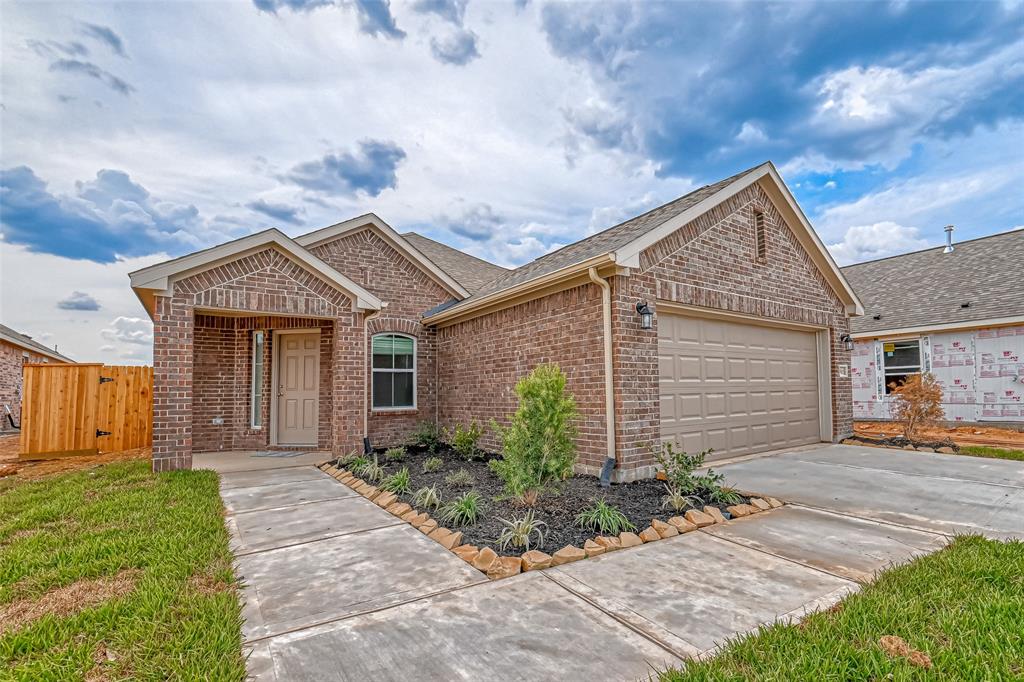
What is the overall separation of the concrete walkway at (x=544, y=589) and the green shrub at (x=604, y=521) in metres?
0.43

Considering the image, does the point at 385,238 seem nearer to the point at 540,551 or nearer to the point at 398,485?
the point at 398,485

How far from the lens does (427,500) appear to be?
521 centimetres

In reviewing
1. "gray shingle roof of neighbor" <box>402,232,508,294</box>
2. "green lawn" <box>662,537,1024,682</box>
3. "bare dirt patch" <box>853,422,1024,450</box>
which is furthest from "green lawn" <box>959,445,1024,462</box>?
"gray shingle roof of neighbor" <box>402,232,508,294</box>

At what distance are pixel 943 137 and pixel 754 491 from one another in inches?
430

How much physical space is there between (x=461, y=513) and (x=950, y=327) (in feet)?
47.6

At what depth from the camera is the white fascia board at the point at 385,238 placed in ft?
32.5

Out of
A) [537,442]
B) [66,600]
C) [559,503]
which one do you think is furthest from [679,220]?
[66,600]

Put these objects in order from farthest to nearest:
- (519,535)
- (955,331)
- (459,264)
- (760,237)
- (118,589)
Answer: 1. (459,264)
2. (955,331)
3. (760,237)
4. (519,535)
5. (118,589)

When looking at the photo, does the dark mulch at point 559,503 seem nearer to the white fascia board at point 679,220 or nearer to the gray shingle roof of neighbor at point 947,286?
the white fascia board at point 679,220

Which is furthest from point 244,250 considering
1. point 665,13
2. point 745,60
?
point 745,60

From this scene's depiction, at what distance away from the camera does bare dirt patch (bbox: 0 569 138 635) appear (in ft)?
9.07

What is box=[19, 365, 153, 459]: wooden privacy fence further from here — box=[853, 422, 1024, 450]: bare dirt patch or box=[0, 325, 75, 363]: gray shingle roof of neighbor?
box=[853, 422, 1024, 450]: bare dirt patch

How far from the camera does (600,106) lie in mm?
10219

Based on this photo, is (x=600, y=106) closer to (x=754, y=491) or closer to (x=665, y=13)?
(x=665, y=13)
